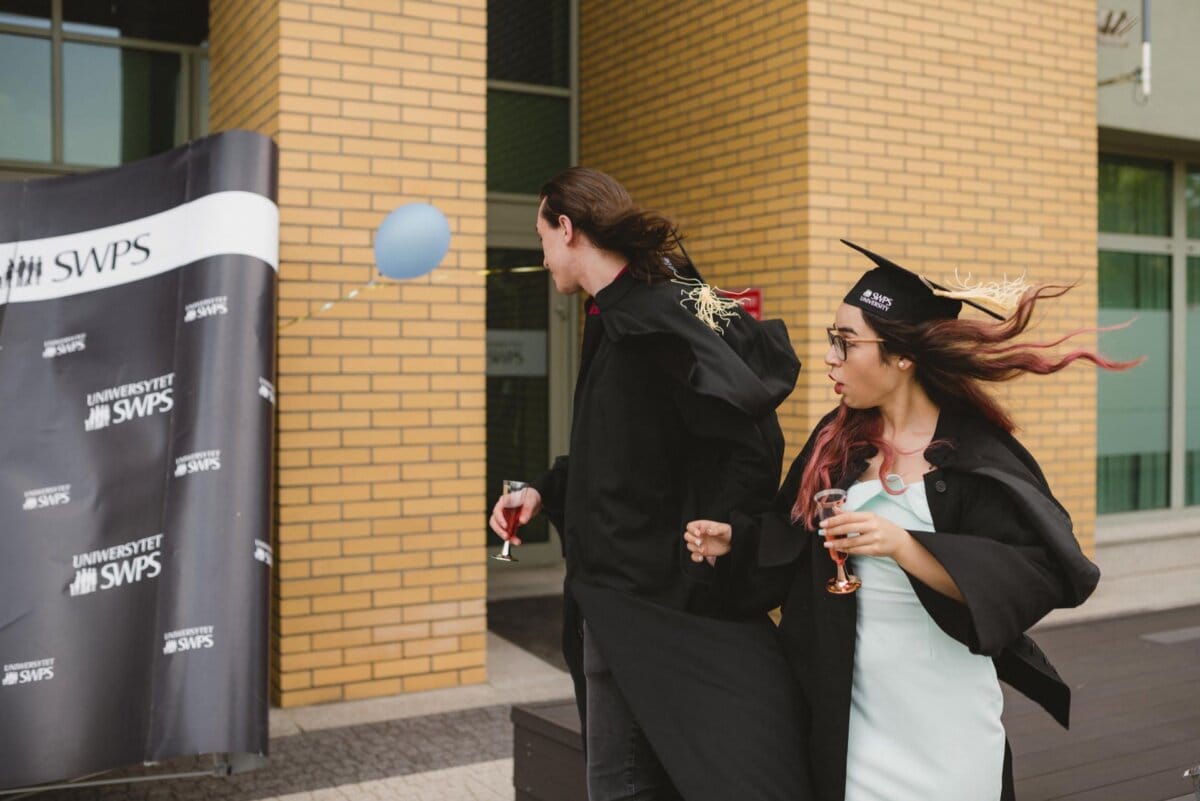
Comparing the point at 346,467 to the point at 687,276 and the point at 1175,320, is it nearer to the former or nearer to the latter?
the point at 687,276

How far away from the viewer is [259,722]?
3988mm

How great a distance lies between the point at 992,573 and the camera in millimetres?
2051

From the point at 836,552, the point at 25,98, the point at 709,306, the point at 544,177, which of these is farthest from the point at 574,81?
the point at 836,552

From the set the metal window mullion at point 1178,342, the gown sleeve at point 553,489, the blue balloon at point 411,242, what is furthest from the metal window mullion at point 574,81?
the gown sleeve at point 553,489

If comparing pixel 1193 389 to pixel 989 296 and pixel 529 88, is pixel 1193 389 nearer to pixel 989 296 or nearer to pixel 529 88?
pixel 529 88

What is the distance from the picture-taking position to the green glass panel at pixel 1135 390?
30.6ft

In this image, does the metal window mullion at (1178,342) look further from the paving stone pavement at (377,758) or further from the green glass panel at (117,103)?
the green glass panel at (117,103)

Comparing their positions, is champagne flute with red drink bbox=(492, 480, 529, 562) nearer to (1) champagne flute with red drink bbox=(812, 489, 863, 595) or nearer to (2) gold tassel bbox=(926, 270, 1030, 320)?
(1) champagne flute with red drink bbox=(812, 489, 863, 595)

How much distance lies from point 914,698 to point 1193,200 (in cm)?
932

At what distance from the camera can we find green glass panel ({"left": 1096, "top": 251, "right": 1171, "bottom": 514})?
931cm

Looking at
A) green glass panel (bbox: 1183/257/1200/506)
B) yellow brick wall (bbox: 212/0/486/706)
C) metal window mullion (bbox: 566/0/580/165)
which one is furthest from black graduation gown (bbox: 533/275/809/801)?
green glass panel (bbox: 1183/257/1200/506)

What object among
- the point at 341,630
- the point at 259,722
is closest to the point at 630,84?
the point at 341,630

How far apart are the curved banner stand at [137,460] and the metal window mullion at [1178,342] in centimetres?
828

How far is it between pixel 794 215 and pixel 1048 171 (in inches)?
82.8
